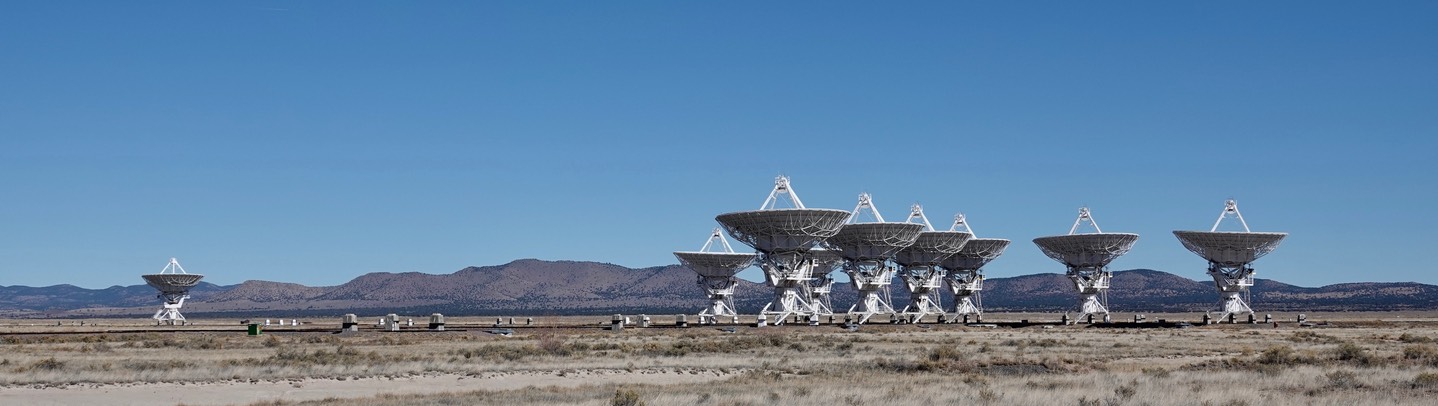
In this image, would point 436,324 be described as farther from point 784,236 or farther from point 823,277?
point 823,277

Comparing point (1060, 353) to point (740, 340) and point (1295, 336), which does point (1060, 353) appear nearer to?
point (740, 340)

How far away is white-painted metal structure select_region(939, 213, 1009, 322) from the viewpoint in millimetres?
114188

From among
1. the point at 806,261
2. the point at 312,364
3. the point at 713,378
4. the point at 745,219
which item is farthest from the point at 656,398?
the point at 806,261

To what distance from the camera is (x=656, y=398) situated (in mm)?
25859

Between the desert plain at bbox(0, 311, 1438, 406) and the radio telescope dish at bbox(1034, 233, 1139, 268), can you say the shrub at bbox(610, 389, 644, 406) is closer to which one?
the desert plain at bbox(0, 311, 1438, 406)

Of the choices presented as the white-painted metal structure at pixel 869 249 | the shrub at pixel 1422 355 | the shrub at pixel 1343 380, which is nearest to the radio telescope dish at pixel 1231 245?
the white-painted metal structure at pixel 869 249

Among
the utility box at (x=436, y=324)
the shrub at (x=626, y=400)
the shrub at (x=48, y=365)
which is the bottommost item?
the shrub at (x=626, y=400)

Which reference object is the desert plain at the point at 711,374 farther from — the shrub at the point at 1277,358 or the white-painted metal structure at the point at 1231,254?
the white-painted metal structure at the point at 1231,254

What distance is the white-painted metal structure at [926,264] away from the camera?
10788 cm

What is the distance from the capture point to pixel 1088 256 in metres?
107

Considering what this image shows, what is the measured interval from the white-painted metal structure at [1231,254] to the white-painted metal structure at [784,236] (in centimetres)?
3303

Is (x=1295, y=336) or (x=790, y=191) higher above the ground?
(x=790, y=191)

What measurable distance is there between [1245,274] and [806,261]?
127 ft

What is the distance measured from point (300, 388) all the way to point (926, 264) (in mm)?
85126
